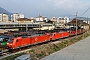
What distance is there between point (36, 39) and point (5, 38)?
5.62 metres

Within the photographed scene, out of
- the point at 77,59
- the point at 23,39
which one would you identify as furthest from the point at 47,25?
the point at 77,59

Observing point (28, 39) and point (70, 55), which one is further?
point (28, 39)

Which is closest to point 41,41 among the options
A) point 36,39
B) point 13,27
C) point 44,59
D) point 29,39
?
point 36,39

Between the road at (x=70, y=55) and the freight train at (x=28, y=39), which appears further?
the freight train at (x=28, y=39)

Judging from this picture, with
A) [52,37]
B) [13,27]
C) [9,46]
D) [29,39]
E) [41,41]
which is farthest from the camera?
[13,27]

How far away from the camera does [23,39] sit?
2231cm

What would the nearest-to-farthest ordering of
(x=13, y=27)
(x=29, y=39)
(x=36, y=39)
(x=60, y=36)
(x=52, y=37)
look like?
(x=29, y=39) < (x=36, y=39) < (x=52, y=37) < (x=60, y=36) < (x=13, y=27)

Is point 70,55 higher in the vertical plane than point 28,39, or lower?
lower

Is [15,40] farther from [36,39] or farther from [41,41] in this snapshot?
[41,41]

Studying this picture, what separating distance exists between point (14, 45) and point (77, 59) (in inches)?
318

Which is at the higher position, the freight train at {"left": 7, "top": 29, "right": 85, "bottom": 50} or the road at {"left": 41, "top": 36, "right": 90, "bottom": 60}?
the freight train at {"left": 7, "top": 29, "right": 85, "bottom": 50}

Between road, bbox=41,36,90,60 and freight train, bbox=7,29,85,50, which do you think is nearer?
road, bbox=41,36,90,60

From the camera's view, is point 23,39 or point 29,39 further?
point 29,39

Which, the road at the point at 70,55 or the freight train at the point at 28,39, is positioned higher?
the freight train at the point at 28,39
